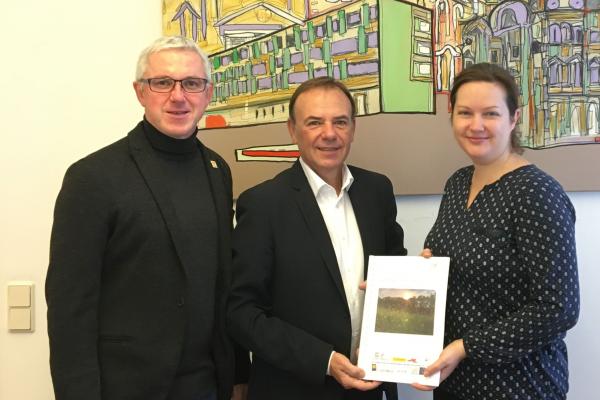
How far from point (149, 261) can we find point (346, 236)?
0.59 meters

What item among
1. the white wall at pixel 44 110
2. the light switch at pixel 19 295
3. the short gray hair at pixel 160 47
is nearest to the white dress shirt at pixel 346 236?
the short gray hair at pixel 160 47

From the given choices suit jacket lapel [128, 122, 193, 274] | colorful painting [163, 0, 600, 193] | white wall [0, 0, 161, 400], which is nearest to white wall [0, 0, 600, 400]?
white wall [0, 0, 161, 400]

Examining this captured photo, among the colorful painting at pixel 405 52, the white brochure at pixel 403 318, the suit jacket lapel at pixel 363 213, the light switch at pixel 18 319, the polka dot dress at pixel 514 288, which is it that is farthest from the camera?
the light switch at pixel 18 319

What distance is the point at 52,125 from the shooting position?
6.11ft

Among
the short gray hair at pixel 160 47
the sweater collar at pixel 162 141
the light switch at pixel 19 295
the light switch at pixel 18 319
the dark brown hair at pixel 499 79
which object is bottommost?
the light switch at pixel 18 319

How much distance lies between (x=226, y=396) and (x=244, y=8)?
53.8 inches

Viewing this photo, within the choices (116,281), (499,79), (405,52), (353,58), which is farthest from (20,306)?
(499,79)

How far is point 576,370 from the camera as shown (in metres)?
1.83

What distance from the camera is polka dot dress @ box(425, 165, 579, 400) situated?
118 centimetres

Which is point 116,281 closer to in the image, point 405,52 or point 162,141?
point 162,141

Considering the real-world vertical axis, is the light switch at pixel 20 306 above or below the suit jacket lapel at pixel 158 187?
below

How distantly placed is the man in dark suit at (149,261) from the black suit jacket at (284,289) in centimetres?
7

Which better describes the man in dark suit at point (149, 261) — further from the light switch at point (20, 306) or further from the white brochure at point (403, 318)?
the light switch at point (20, 306)

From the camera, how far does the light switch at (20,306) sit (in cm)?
187
